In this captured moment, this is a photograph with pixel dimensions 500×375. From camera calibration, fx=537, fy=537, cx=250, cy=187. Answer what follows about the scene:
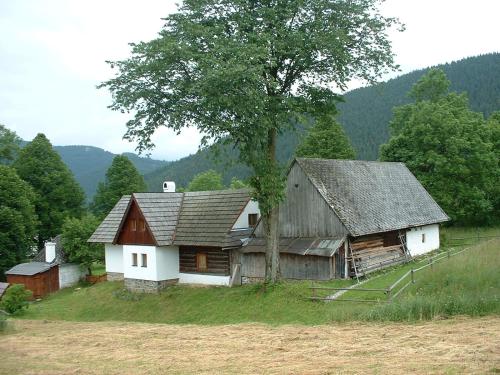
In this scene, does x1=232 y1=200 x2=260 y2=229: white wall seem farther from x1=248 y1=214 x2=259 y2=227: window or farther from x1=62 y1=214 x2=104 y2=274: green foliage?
x1=62 y1=214 x2=104 y2=274: green foliage

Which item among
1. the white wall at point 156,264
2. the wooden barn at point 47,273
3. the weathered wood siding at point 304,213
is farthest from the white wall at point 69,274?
the weathered wood siding at point 304,213

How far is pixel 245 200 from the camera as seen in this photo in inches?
1265

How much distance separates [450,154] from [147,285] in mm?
27589

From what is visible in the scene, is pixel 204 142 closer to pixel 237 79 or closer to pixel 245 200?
pixel 237 79

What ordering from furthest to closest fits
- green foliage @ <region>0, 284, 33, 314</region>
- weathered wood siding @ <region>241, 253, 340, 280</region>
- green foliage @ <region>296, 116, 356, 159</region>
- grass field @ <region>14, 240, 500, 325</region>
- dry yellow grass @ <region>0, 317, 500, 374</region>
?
1. green foliage @ <region>296, 116, 356, 159</region>
2. green foliage @ <region>0, 284, 33, 314</region>
3. weathered wood siding @ <region>241, 253, 340, 280</region>
4. grass field @ <region>14, 240, 500, 325</region>
5. dry yellow grass @ <region>0, 317, 500, 374</region>

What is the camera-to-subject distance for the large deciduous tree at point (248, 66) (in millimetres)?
21688

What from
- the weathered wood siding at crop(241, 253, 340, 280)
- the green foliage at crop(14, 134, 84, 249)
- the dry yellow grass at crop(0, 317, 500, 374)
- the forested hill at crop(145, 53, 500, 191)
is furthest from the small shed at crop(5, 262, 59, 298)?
the forested hill at crop(145, 53, 500, 191)

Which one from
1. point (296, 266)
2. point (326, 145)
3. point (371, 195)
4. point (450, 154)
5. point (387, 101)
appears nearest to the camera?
point (296, 266)

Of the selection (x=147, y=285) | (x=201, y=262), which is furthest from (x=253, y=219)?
(x=147, y=285)

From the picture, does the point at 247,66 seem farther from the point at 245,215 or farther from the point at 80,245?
the point at 80,245

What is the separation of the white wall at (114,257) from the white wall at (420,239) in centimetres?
1954

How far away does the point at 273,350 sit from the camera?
13820 millimetres

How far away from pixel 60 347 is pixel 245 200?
17126mm

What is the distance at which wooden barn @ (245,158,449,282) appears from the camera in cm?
2772
